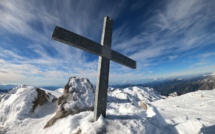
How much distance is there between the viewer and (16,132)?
9.70m

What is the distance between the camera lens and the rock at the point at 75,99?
32.6 feet

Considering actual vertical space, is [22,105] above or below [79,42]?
below

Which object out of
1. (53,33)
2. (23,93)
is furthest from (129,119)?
(23,93)

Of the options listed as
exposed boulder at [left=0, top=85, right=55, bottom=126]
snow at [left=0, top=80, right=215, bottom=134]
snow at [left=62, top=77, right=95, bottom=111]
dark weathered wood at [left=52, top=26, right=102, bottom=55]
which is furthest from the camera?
exposed boulder at [left=0, top=85, right=55, bottom=126]

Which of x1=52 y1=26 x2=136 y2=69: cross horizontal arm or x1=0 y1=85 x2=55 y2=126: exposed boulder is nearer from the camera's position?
x1=52 y1=26 x2=136 y2=69: cross horizontal arm

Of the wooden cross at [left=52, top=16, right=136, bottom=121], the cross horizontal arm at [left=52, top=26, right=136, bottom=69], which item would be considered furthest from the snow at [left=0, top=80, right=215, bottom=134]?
the cross horizontal arm at [left=52, top=26, right=136, bottom=69]

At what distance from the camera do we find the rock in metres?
9.94

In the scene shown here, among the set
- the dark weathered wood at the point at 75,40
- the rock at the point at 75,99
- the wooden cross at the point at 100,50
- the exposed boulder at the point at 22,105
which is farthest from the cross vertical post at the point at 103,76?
the exposed boulder at the point at 22,105

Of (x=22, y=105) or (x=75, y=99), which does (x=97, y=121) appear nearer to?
(x=75, y=99)

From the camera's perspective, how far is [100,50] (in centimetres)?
670

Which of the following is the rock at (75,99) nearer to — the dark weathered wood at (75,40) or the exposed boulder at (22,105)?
the exposed boulder at (22,105)

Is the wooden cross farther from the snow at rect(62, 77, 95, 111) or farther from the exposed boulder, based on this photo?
the exposed boulder

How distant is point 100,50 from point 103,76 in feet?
3.89

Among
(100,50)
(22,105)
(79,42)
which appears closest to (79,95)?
(22,105)
